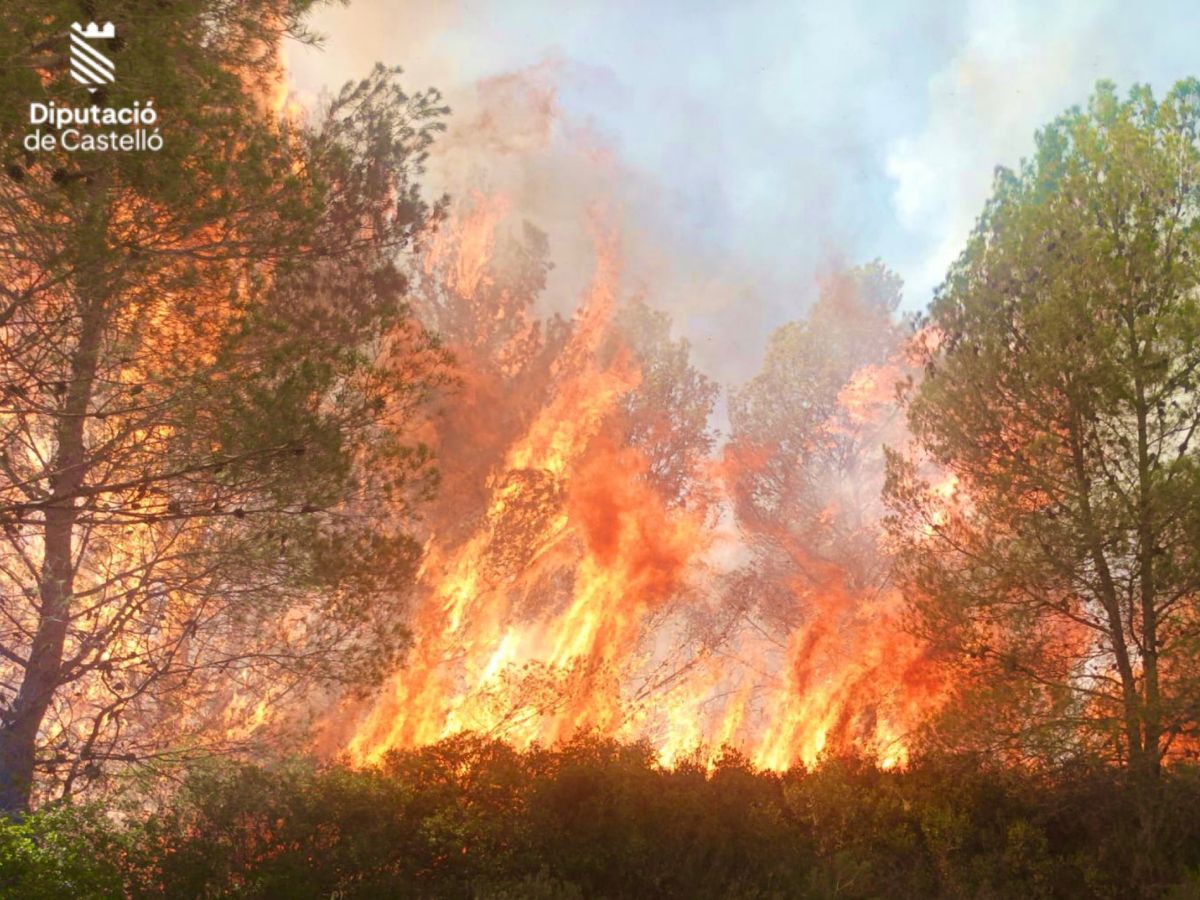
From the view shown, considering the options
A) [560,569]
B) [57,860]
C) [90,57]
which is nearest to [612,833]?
[57,860]

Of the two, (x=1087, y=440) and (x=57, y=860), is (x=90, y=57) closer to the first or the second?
(x=57, y=860)

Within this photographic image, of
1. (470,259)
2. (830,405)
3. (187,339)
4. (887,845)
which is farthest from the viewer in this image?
(830,405)

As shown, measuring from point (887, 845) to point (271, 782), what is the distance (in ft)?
23.4

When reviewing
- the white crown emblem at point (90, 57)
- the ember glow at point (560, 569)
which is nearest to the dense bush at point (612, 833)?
the ember glow at point (560, 569)

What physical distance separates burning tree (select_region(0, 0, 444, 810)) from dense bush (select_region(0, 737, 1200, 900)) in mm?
1818

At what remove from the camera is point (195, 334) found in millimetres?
8758

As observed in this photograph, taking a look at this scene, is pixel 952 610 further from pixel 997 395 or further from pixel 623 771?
pixel 623 771

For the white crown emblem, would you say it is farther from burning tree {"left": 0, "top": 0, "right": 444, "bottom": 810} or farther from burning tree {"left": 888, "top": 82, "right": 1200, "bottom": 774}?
burning tree {"left": 888, "top": 82, "right": 1200, "bottom": 774}

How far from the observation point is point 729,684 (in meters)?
35.6

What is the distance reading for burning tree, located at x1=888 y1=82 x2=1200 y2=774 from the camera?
10.8 metres

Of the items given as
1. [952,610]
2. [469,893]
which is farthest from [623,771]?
[952,610]

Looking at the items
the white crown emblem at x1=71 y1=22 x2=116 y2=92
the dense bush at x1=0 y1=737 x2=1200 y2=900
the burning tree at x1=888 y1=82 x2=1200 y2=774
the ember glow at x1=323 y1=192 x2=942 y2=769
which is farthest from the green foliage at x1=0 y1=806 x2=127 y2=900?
the burning tree at x1=888 y1=82 x2=1200 y2=774

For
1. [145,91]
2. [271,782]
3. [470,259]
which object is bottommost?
[271,782]

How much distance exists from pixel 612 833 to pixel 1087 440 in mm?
7906
